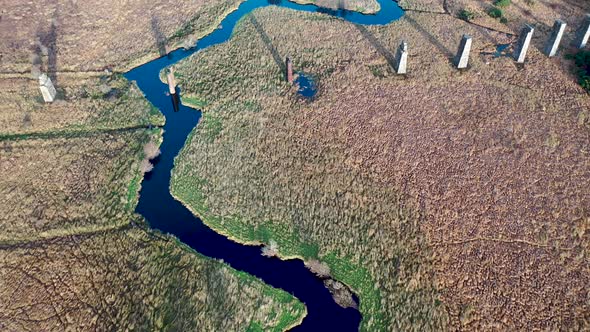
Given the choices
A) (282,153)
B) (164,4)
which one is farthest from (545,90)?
(164,4)

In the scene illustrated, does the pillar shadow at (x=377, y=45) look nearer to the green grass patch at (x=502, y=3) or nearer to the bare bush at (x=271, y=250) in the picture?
the green grass patch at (x=502, y=3)

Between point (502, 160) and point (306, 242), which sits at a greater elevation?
point (502, 160)

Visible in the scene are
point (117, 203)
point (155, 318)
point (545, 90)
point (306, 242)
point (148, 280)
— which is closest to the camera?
point (155, 318)

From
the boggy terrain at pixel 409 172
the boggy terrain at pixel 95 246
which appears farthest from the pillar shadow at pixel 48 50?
the boggy terrain at pixel 409 172

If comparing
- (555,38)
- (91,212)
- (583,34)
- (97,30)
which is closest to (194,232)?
(91,212)

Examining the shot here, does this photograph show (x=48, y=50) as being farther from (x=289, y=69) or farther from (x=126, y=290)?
(x=126, y=290)

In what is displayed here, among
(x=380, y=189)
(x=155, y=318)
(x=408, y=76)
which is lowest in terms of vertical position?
(x=155, y=318)

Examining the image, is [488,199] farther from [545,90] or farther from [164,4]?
[164,4]
